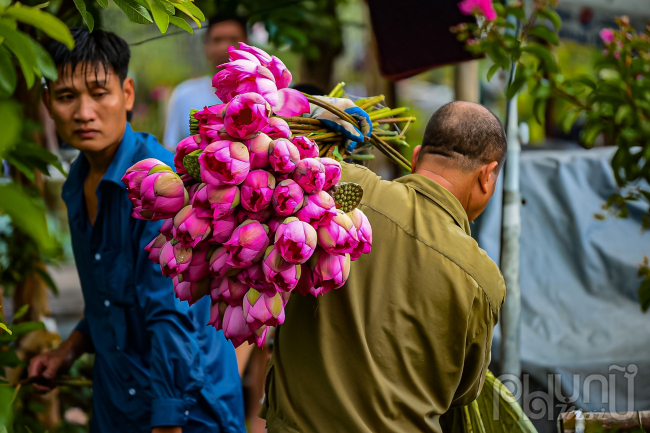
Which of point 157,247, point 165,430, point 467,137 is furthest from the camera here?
point 165,430

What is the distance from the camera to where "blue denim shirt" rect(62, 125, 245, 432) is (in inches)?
72.1

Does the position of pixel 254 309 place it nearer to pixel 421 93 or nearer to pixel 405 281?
pixel 405 281

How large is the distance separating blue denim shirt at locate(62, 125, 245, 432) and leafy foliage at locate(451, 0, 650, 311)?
1.36 meters

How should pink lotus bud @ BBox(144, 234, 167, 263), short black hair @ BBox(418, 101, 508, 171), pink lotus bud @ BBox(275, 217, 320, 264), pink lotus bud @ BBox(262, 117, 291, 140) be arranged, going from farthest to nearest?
short black hair @ BBox(418, 101, 508, 171) < pink lotus bud @ BBox(144, 234, 167, 263) < pink lotus bud @ BBox(262, 117, 291, 140) < pink lotus bud @ BBox(275, 217, 320, 264)

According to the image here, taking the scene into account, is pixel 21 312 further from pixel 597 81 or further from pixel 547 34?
pixel 597 81

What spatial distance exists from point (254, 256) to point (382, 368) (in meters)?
0.55

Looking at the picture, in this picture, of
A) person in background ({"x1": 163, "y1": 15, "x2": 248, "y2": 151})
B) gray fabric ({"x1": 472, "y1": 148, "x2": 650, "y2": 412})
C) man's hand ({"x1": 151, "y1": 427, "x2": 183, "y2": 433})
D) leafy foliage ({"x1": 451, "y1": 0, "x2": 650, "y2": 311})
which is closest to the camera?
man's hand ({"x1": 151, "y1": 427, "x2": 183, "y2": 433})

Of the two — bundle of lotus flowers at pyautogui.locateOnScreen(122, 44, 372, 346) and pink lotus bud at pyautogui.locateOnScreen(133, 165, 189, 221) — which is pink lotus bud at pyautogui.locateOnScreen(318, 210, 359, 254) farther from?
pink lotus bud at pyautogui.locateOnScreen(133, 165, 189, 221)

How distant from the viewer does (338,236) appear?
105 centimetres

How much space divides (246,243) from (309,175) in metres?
0.16

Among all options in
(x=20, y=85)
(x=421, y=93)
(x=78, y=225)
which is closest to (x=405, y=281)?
(x=78, y=225)

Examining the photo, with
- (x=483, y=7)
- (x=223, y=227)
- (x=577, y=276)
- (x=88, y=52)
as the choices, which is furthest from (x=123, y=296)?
(x=577, y=276)

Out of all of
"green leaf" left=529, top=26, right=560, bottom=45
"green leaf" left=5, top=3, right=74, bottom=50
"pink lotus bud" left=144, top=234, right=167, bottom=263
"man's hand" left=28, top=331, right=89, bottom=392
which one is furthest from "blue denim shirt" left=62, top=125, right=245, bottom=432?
"green leaf" left=529, top=26, right=560, bottom=45

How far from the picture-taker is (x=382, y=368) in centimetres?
143
